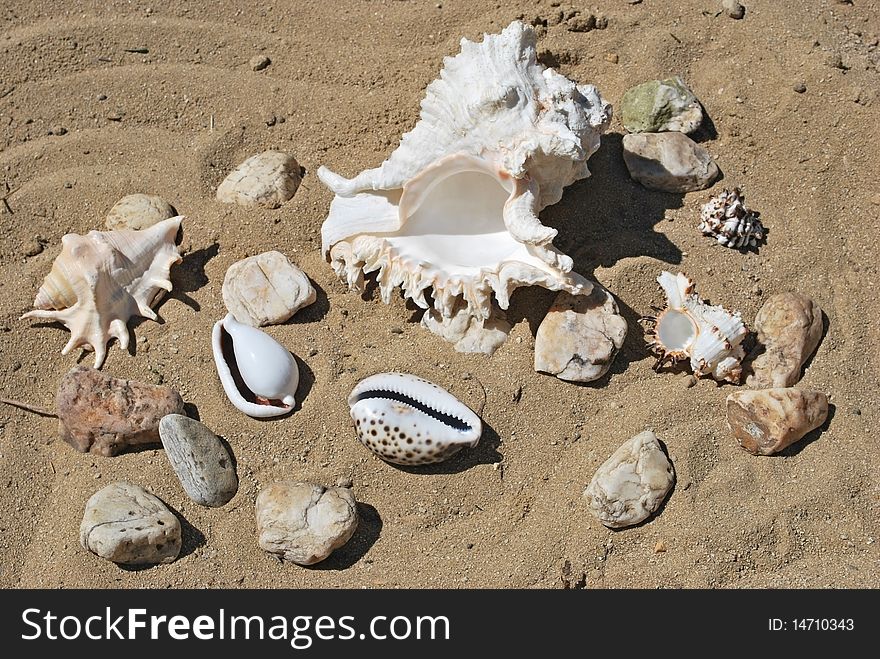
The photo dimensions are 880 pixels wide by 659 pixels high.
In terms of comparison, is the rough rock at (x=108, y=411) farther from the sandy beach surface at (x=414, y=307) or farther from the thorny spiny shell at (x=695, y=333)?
the thorny spiny shell at (x=695, y=333)

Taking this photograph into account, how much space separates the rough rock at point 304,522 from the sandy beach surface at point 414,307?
12cm

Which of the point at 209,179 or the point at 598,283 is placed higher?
the point at 209,179

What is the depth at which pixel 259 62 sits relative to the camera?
4289 mm

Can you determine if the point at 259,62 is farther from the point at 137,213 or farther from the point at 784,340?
the point at 784,340

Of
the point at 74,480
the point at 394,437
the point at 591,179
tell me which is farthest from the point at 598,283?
the point at 74,480

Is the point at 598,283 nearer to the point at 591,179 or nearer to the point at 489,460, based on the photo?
the point at 591,179

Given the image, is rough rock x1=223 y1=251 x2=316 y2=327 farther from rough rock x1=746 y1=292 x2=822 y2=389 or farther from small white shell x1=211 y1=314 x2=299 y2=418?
rough rock x1=746 y1=292 x2=822 y2=389

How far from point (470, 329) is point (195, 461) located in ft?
4.10

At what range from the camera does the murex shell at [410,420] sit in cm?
341

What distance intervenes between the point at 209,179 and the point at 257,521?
166 centimetres

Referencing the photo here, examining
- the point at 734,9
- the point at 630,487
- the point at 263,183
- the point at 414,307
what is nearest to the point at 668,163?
the point at 734,9

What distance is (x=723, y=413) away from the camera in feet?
11.9

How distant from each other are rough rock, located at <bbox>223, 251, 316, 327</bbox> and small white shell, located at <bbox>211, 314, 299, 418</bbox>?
0.30ft

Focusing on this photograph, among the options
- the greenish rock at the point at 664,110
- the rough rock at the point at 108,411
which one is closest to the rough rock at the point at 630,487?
the greenish rock at the point at 664,110
